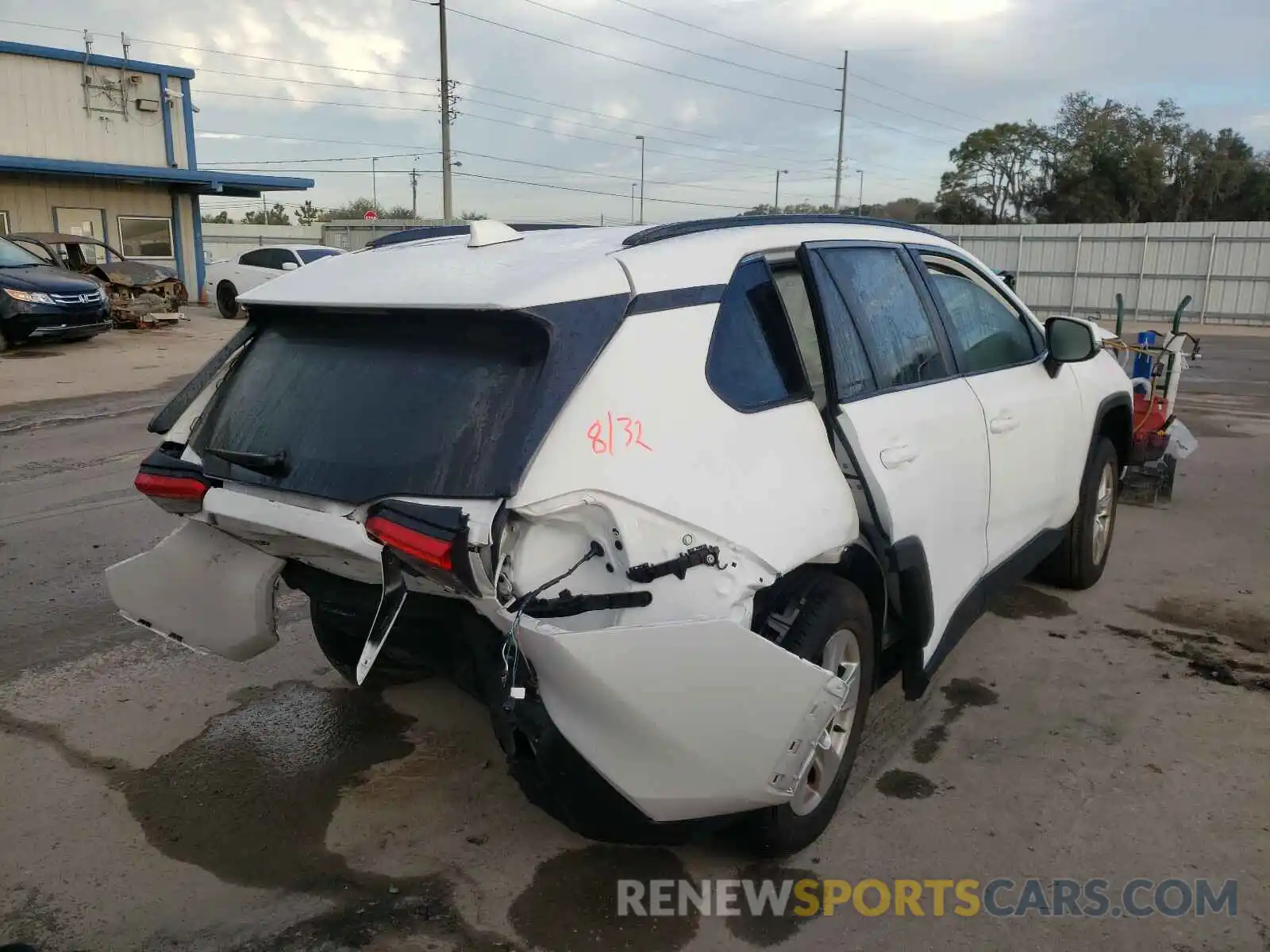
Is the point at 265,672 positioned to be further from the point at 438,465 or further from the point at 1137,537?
the point at 1137,537

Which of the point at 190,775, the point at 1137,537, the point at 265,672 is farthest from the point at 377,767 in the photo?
the point at 1137,537

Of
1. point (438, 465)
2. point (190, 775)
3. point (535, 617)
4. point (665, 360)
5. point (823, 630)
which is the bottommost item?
point (190, 775)

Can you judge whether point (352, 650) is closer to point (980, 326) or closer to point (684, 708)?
point (684, 708)

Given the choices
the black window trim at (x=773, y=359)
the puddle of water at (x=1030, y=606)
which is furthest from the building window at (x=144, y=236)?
the black window trim at (x=773, y=359)

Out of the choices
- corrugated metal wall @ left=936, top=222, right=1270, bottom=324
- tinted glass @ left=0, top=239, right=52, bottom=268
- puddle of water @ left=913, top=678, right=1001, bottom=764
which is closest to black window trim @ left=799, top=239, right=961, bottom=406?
puddle of water @ left=913, top=678, right=1001, bottom=764

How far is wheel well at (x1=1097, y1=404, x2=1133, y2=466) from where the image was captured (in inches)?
205

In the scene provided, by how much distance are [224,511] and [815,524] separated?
1.67 metres

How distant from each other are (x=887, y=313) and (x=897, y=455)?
60 cm

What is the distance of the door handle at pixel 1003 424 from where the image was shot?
381 centimetres

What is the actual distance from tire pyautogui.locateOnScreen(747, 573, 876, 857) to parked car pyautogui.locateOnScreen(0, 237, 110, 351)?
586 inches

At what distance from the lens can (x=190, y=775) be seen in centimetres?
347

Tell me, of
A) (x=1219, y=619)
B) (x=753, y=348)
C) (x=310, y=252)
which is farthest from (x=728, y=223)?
(x=310, y=252)

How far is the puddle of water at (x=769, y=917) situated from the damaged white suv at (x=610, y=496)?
9 cm

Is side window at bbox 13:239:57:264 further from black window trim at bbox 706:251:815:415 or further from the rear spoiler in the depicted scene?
black window trim at bbox 706:251:815:415
